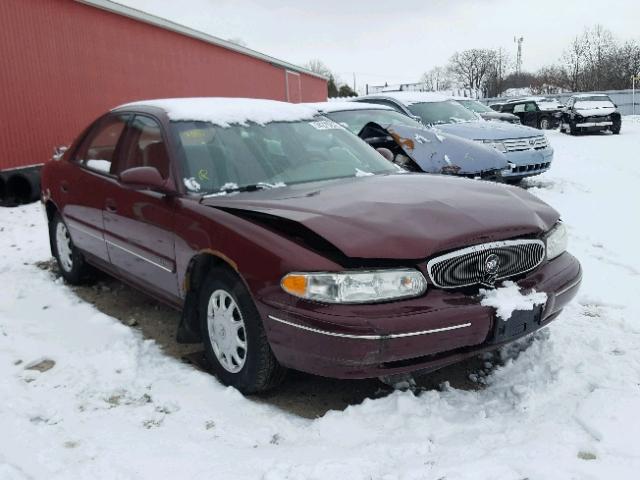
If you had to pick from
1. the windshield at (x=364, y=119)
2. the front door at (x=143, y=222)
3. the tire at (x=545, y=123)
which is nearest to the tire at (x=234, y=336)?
the front door at (x=143, y=222)

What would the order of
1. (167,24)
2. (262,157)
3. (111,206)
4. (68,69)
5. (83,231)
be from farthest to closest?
1. (167,24)
2. (68,69)
3. (83,231)
4. (111,206)
5. (262,157)

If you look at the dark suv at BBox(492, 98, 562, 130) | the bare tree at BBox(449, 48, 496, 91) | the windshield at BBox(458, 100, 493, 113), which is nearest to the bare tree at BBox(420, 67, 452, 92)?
the bare tree at BBox(449, 48, 496, 91)

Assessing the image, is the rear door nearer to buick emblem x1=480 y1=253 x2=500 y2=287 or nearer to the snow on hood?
buick emblem x1=480 y1=253 x2=500 y2=287

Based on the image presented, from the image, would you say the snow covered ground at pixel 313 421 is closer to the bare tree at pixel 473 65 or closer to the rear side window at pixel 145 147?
the rear side window at pixel 145 147

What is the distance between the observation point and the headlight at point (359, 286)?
2559 mm

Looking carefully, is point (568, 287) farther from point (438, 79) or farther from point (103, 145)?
point (438, 79)

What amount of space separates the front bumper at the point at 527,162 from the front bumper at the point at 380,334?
6.20m

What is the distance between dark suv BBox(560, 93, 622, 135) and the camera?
825 inches

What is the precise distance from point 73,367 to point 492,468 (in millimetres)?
2399

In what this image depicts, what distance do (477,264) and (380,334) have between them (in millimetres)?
590

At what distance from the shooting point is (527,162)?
8.63 metres

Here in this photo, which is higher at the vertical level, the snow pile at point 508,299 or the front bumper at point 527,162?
the front bumper at point 527,162

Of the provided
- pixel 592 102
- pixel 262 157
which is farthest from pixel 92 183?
pixel 592 102

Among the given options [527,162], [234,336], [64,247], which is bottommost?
[234,336]
